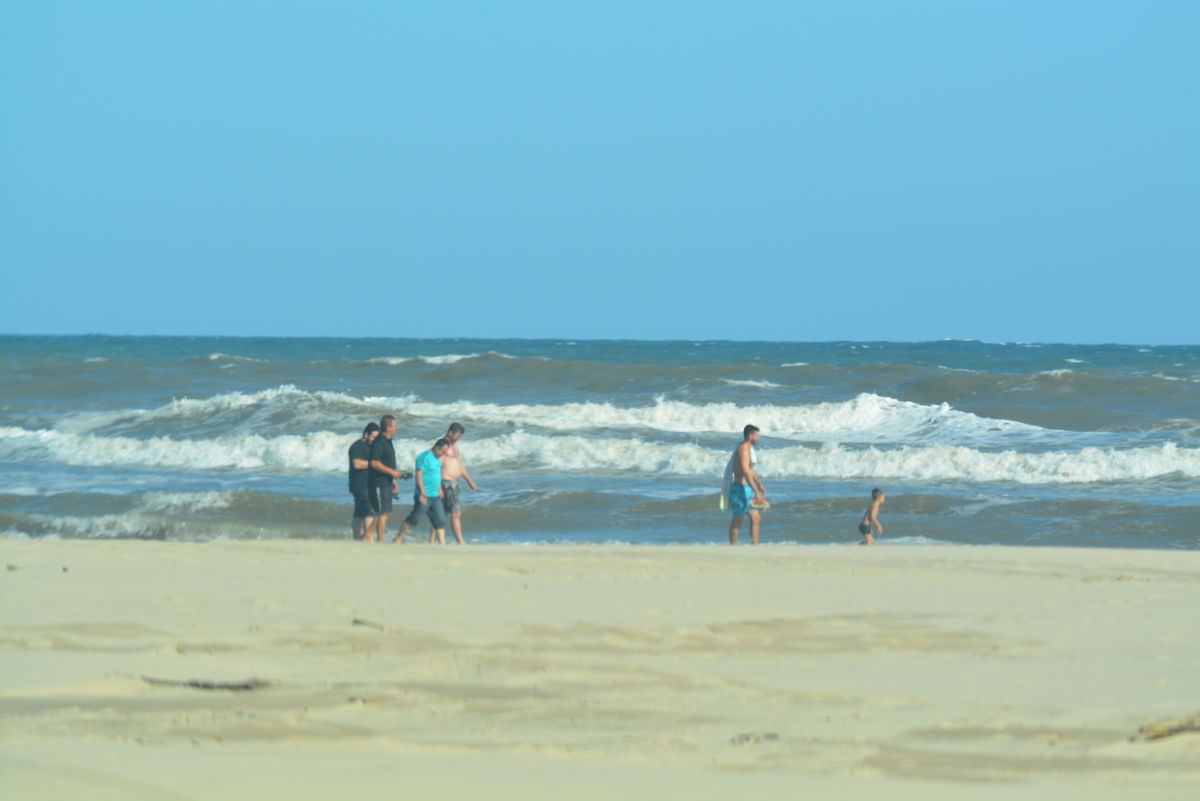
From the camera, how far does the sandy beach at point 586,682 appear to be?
431 centimetres

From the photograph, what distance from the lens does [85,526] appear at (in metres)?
14.9

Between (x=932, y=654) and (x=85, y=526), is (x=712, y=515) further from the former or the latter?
(x=932, y=654)

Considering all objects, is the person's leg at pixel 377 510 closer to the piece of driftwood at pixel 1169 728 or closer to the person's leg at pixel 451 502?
the person's leg at pixel 451 502

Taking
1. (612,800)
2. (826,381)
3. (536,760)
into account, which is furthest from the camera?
(826,381)

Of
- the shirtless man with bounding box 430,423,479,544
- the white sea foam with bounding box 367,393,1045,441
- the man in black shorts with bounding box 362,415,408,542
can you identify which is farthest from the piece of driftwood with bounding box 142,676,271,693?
the white sea foam with bounding box 367,393,1045,441

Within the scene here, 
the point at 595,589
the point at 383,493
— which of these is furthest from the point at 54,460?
the point at 595,589

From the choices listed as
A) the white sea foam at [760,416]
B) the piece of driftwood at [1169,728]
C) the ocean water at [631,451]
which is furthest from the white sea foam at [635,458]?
the piece of driftwood at [1169,728]

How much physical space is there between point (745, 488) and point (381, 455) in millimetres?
3632

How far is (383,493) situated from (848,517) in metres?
6.00

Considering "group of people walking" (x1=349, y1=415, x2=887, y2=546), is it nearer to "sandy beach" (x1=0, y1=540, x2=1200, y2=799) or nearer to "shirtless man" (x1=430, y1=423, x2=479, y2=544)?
"shirtless man" (x1=430, y1=423, x2=479, y2=544)

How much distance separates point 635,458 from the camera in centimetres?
2111

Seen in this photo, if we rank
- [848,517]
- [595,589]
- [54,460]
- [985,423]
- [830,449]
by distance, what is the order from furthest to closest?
[985,423] < [54,460] < [830,449] < [848,517] < [595,589]

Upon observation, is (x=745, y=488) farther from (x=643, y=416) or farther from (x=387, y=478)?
(x=643, y=416)

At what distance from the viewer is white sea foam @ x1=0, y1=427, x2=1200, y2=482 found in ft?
64.2
